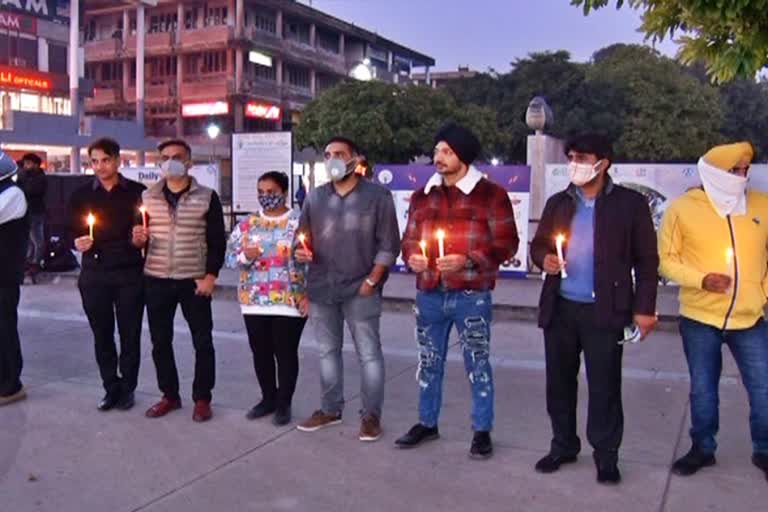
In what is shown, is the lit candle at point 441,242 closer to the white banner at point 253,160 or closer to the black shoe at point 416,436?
the black shoe at point 416,436

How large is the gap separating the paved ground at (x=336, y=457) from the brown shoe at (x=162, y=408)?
80 mm

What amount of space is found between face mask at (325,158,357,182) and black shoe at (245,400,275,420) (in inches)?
69.7

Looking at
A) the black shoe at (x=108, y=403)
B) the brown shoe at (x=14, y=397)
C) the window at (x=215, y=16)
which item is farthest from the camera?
the window at (x=215, y=16)

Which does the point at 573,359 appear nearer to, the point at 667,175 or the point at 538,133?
the point at 667,175

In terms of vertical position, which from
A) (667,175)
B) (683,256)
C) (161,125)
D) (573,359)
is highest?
(161,125)

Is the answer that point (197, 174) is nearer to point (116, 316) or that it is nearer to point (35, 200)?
point (35, 200)

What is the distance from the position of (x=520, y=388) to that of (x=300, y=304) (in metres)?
2.29

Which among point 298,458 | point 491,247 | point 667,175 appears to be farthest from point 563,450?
point 667,175

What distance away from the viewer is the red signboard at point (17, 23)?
44812mm

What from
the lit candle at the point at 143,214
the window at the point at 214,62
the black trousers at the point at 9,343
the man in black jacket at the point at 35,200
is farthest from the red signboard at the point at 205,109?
the lit candle at the point at 143,214

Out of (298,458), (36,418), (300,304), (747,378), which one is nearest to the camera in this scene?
(747,378)

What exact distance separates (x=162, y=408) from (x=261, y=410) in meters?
0.73

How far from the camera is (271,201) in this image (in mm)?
5855

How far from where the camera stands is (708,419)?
4.91 meters
